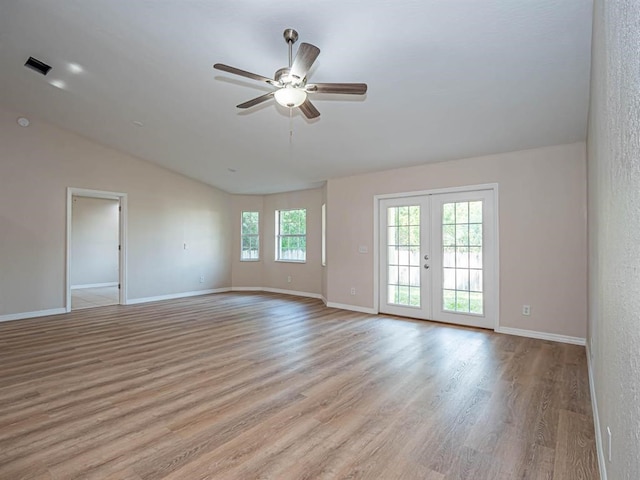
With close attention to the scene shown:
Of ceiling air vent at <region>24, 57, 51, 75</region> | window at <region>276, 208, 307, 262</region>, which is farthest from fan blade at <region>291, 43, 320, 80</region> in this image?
window at <region>276, 208, 307, 262</region>

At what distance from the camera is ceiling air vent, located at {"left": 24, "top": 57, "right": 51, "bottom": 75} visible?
4035 millimetres

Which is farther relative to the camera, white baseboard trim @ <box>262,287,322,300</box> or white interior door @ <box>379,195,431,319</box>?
white baseboard trim @ <box>262,287,322,300</box>

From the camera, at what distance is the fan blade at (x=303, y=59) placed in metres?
2.26

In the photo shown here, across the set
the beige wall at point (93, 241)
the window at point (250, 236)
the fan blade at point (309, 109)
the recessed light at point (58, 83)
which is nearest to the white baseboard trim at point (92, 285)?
the beige wall at point (93, 241)

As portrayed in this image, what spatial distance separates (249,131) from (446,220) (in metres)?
3.37

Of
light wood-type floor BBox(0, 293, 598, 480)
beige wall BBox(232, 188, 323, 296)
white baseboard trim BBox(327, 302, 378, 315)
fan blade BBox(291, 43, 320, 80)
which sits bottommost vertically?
light wood-type floor BBox(0, 293, 598, 480)

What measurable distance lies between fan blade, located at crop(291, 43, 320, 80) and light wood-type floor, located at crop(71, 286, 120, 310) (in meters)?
6.54

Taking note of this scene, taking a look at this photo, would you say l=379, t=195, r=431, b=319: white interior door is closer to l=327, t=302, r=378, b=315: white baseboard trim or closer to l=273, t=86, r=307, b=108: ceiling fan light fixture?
l=327, t=302, r=378, b=315: white baseboard trim

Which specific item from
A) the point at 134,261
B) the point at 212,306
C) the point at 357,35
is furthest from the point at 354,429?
the point at 134,261

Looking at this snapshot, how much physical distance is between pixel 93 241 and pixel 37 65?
6884 mm

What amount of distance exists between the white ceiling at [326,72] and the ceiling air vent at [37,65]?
96mm

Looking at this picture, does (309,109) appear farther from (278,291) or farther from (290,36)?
(278,291)

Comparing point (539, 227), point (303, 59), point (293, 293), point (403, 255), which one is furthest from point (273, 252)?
point (303, 59)

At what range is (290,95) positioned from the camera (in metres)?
2.63
